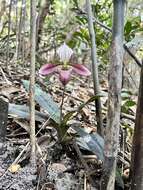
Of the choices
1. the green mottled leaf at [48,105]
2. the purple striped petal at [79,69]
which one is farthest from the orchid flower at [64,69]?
the green mottled leaf at [48,105]

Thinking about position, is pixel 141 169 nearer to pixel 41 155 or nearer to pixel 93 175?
pixel 93 175

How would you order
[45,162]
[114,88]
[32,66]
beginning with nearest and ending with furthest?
[114,88] < [32,66] < [45,162]

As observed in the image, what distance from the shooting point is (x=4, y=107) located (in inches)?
45.3

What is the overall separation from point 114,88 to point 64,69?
299 mm

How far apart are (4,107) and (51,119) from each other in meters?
0.15

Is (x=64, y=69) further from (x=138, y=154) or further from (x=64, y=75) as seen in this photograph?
(x=138, y=154)

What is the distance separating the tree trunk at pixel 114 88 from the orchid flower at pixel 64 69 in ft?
0.82

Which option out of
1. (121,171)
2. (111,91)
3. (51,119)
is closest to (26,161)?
(51,119)

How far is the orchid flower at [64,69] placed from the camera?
1092 mm

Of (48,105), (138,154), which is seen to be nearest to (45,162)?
(48,105)

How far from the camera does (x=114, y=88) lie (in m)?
0.84

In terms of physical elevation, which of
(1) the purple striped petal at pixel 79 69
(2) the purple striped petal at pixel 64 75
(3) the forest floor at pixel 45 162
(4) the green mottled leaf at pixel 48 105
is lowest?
(3) the forest floor at pixel 45 162

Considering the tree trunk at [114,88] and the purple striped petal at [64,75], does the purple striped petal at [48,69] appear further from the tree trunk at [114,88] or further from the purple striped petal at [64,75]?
the tree trunk at [114,88]

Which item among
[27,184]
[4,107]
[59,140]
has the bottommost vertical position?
[27,184]
